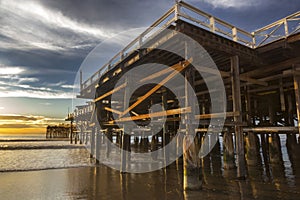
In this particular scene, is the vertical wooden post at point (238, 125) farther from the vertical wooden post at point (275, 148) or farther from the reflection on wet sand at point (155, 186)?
the vertical wooden post at point (275, 148)

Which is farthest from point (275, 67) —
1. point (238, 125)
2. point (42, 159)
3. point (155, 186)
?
point (42, 159)

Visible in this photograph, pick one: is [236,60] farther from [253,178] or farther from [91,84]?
[91,84]

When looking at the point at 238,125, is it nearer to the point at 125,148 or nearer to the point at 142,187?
the point at 142,187

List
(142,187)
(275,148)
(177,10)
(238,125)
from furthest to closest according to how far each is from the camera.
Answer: (275,148), (238,125), (142,187), (177,10)

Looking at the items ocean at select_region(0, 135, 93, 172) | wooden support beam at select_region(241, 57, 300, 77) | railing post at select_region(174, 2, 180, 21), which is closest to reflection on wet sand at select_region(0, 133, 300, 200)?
ocean at select_region(0, 135, 93, 172)

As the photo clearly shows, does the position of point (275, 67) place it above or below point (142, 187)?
above

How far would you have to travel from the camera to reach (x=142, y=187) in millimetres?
7215

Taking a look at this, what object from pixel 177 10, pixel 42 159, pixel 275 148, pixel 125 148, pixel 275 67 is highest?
pixel 177 10

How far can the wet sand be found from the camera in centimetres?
619

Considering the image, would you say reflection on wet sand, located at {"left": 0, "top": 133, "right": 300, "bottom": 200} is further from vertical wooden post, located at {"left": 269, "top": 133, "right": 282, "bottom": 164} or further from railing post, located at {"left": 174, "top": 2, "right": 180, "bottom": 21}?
railing post, located at {"left": 174, "top": 2, "right": 180, "bottom": 21}

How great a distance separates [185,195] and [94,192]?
272cm

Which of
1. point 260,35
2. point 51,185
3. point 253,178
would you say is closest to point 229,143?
point 253,178

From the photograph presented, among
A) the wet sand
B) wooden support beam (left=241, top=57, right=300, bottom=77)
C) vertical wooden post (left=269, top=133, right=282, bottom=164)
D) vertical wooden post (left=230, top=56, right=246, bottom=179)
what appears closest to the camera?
the wet sand

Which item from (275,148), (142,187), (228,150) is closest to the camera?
(142,187)
